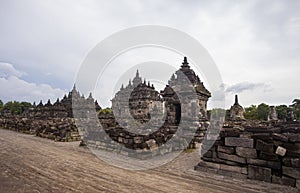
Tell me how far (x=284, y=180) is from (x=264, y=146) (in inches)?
35.0

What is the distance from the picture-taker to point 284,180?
5.18m

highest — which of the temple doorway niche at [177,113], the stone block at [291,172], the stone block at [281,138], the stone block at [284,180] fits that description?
the temple doorway niche at [177,113]

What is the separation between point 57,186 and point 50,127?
1376 centimetres

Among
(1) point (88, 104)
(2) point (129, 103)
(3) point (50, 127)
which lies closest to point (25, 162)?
(3) point (50, 127)

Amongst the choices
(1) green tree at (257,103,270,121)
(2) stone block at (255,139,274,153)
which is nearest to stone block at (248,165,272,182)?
(2) stone block at (255,139,274,153)

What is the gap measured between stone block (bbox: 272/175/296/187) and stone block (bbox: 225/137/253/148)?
3.11 ft

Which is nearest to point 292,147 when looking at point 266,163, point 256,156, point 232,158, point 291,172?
point 291,172

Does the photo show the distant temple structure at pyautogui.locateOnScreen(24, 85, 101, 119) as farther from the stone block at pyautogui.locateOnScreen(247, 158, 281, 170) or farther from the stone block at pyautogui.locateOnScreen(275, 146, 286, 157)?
the stone block at pyautogui.locateOnScreen(275, 146, 286, 157)

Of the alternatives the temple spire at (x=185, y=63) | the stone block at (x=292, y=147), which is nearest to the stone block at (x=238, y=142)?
the stone block at (x=292, y=147)

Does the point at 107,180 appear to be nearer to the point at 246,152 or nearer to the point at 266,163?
the point at 246,152

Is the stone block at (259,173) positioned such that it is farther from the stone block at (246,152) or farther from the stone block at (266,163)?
the stone block at (246,152)

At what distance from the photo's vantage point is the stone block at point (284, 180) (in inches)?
199

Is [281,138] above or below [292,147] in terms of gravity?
above

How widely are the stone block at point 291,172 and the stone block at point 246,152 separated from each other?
0.73 metres
